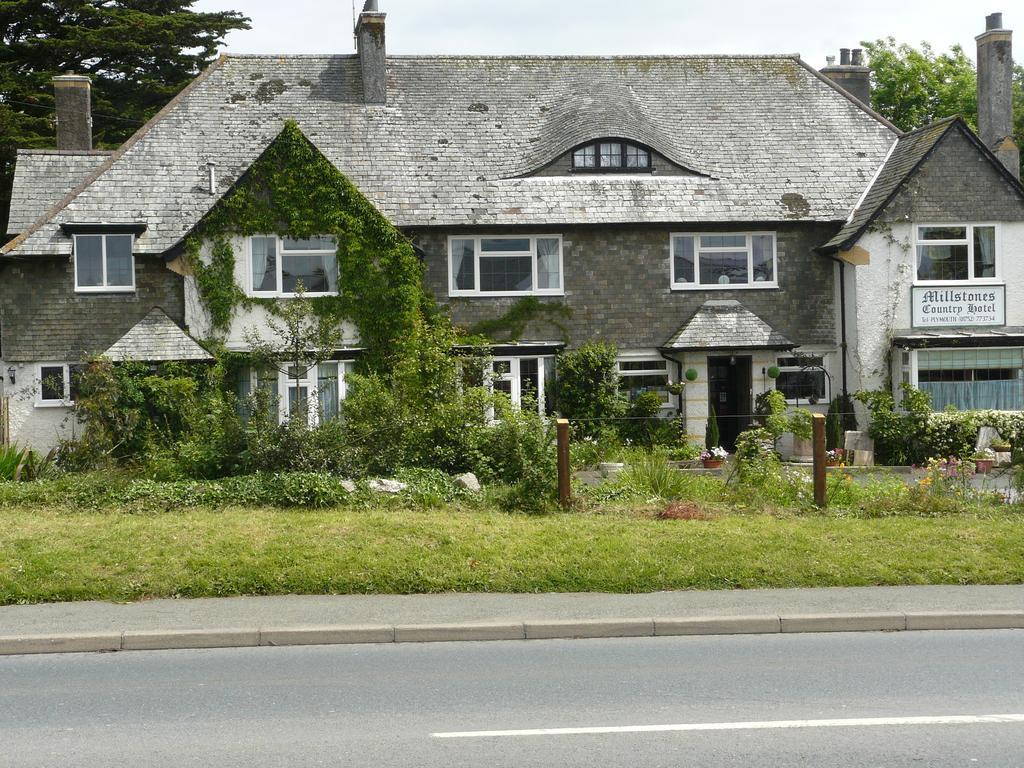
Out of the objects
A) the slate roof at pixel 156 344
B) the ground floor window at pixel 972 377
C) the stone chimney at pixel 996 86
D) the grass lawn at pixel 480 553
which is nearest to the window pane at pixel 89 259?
the slate roof at pixel 156 344

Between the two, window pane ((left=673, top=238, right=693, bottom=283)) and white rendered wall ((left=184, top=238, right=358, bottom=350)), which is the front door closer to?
window pane ((left=673, top=238, right=693, bottom=283))

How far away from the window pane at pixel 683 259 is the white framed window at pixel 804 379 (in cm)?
305

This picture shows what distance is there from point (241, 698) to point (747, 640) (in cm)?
452

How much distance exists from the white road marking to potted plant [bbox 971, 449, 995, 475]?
14060mm

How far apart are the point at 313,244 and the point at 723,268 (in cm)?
972

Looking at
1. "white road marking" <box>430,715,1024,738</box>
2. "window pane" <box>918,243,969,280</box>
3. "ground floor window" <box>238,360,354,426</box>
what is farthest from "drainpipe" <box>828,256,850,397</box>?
"white road marking" <box>430,715,1024,738</box>

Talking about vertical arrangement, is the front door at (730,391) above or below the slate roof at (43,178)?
below

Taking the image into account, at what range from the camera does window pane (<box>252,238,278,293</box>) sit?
2466cm

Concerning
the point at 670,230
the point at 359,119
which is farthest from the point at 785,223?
the point at 359,119

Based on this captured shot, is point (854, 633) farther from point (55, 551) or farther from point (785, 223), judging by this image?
point (785, 223)

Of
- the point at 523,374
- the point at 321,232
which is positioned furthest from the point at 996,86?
the point at 321,232

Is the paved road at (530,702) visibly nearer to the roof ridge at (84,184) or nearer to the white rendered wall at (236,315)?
the white rendered wall at (236,315)

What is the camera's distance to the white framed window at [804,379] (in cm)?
2683

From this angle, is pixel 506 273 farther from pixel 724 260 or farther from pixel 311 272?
pixel 724 260
